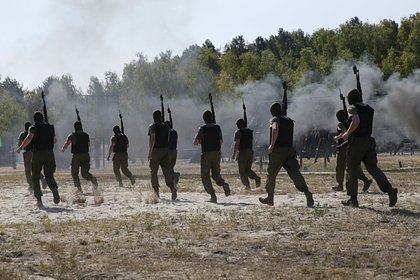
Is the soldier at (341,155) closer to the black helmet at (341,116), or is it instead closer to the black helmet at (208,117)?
the black helmet at (341,116)

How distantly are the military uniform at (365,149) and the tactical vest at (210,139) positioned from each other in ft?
16.2

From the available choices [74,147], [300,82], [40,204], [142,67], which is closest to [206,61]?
[142,67]

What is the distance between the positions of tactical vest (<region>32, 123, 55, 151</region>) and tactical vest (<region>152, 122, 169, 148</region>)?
2577 mm

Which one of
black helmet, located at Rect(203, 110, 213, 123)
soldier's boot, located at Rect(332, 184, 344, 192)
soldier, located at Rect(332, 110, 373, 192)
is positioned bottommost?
soldier's boot, located at Rect(332, 184, 344, 192)

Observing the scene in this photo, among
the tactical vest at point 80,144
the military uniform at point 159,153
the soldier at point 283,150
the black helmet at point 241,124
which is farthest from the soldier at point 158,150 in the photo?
the soldier at point 283,150

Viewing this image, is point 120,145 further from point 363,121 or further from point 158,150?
point 363,121

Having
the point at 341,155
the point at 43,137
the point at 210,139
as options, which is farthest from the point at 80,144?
the point at 341,155

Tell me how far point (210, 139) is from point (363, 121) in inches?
216

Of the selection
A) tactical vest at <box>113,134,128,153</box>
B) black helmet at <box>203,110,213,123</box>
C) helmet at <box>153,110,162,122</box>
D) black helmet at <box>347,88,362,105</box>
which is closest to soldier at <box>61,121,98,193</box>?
tactical vest at <box>113,134,128,153</box>

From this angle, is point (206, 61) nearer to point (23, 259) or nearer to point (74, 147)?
point (74, 147)

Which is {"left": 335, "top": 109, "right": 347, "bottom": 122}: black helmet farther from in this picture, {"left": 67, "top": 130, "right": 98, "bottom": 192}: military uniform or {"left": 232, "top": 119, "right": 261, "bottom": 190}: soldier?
{"left": 67, "top": 130, "right": 98, "bottom": 192}: military uniform

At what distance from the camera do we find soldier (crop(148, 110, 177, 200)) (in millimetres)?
21000

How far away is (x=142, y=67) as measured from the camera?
250 feet

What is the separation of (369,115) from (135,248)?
19.4ft
